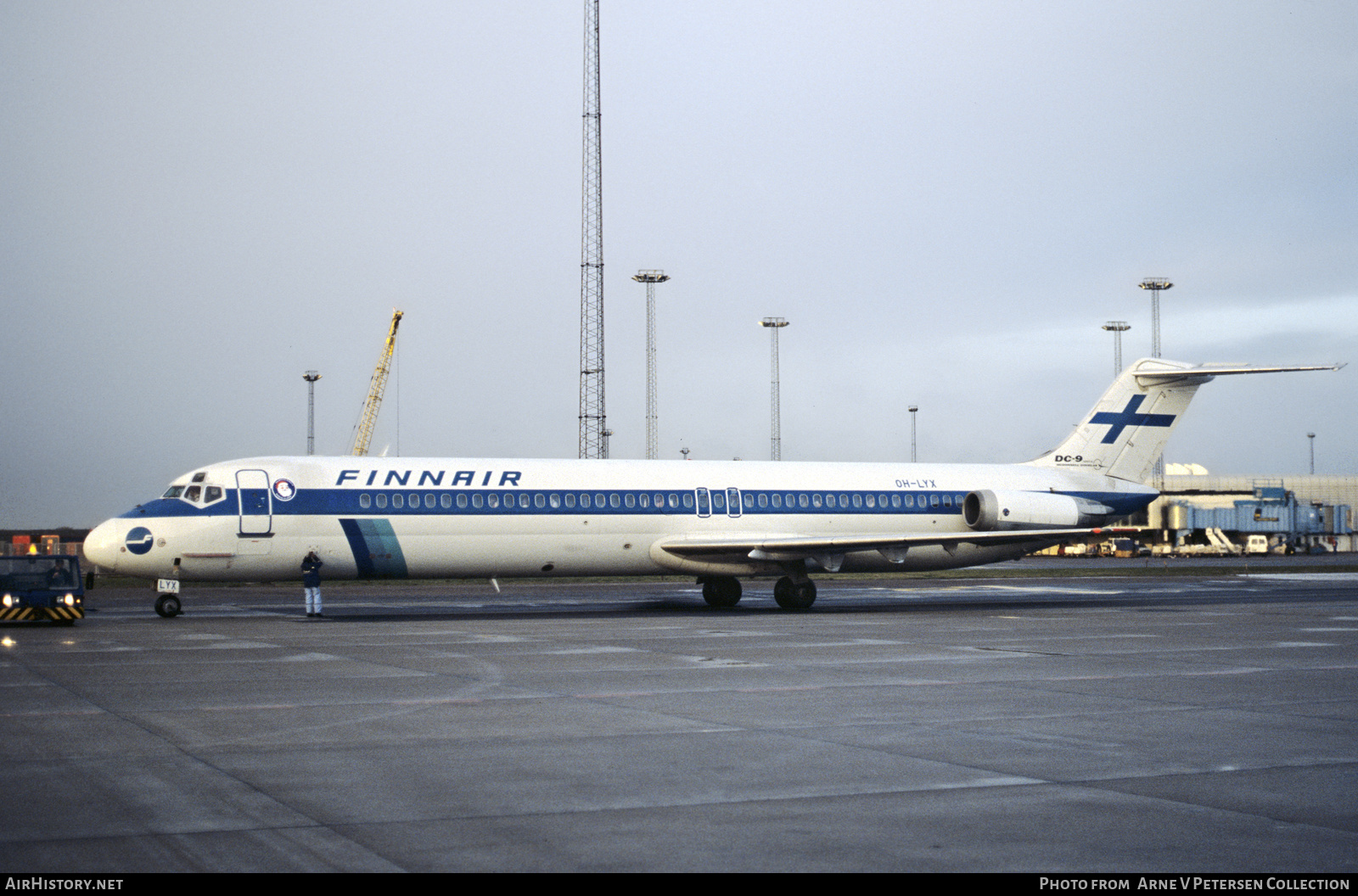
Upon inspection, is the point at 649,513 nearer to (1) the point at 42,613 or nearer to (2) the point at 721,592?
(2) the point at 721,592

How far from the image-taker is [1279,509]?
10525 cm

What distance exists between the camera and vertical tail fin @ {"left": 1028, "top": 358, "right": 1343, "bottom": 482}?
37.2 metres

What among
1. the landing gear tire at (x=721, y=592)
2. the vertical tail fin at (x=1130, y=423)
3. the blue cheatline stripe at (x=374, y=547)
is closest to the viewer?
the blue cheatline stripe at (x=374, y=547)

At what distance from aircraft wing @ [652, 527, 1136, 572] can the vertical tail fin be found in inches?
241

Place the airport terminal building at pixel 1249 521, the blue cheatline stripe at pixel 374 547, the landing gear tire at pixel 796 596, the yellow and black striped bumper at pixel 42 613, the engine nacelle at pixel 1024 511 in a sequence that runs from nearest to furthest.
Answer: the yellow and black striped bumper at pixel 42 613
the blue cheatline stripe at pixel 374 547
the landing gear tire at pixel 796 596
the engine nacelle at pixel 1024 511
the airport terminal building at pixel 1249 521

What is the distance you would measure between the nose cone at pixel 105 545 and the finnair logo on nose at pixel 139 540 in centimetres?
18

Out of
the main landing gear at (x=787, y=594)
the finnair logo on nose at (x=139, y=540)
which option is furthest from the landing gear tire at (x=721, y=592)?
the finnair logo on nose at (x=139, y=540)

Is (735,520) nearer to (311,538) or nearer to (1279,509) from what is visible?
(311,538)

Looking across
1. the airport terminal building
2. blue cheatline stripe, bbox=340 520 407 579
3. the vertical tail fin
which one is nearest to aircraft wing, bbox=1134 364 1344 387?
the vertical tail fin

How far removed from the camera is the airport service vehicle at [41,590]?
80.9 feet

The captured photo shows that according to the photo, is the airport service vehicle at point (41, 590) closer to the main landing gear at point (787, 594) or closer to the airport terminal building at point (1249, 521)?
the main landing gear at point (787, 594)

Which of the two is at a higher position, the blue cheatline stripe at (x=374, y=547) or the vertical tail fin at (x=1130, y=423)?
the vertical tail fin at (x=1130, y=423)

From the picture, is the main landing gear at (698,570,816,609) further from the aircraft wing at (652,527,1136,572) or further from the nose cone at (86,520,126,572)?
the nose cone at (86,520,126,572)

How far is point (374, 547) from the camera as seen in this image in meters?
27.6
